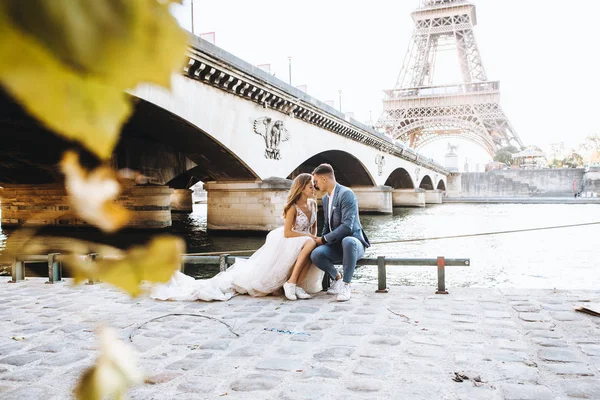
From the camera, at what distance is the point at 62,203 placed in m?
25.4

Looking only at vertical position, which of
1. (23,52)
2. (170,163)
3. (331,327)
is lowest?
(331,327)

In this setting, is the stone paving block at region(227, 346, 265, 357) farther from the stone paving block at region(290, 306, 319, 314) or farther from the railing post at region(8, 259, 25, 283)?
the railing post at region(8, 259, 25, 283)

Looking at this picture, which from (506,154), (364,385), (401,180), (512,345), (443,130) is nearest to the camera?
(364,385)

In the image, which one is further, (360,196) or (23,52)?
(360,196)

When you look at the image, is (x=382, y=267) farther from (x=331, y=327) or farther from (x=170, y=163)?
(x=170, y=163)

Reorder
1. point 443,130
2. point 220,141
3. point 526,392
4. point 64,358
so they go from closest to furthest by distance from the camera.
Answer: point 526,392, point 64,358, point 220,141, point 443,130

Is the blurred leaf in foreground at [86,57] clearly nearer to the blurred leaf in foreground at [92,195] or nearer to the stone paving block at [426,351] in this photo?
the blurred leaf in foreground at [92,195]

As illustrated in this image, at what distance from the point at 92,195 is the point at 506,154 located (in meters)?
72.4

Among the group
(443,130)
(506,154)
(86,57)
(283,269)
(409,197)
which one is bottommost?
(283,269)

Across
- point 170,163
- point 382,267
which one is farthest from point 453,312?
point 170,163

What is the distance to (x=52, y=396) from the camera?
302 cm

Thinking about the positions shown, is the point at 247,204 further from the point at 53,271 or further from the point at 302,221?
the point at 302,221

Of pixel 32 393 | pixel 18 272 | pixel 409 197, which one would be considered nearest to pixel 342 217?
pixel 32 393

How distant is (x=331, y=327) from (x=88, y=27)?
4.58 metres
